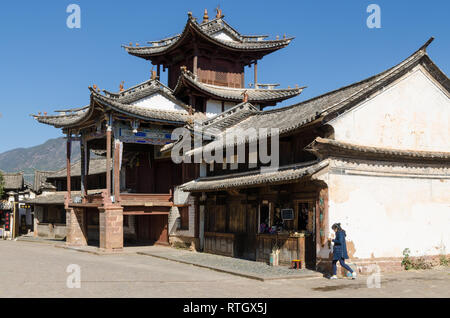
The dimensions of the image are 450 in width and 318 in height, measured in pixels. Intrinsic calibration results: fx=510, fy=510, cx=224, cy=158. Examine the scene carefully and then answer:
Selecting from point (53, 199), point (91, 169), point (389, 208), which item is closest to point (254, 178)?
point (389, 208)

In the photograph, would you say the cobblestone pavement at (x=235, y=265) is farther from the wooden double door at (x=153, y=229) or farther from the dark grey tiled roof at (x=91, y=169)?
the dark grey tiled roof at (x=91, y=169)

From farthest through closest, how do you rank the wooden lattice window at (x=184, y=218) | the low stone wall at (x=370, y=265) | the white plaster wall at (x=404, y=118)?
the wooden lattice window at (x=184, y=218) < the white plaster wall at (x=404, y=118) < the low stone wall at (x=370, y=265)

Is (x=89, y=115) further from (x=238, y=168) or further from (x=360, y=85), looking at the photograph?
(x=360, y=85)

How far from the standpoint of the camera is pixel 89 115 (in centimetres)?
2647

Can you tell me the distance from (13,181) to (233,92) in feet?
95.9

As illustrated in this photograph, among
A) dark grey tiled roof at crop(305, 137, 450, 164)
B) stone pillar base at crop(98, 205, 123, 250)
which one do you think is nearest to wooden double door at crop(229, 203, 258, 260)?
dark grey tiled roof at crop(305, 137, 450, 164)

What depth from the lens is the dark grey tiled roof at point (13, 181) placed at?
163ft

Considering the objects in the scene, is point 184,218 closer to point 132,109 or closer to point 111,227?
point 111,227

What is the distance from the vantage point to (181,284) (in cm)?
1411

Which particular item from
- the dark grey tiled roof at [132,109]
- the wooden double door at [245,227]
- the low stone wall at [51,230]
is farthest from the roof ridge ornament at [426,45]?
the low stone wall at [51,230]

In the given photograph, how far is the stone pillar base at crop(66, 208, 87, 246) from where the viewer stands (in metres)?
28.6

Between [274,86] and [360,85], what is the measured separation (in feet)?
47.0

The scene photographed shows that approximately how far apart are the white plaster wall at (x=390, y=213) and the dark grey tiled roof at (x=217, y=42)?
1664 cm
